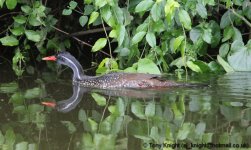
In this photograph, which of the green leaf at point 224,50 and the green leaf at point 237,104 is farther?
the green leaf at point 224,50

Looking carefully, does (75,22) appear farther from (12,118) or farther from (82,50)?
(12,118)

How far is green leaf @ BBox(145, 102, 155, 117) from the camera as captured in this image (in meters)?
6.84

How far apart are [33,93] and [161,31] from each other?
2.03 meters

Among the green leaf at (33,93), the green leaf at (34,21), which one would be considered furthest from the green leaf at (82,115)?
the green leaf at (34,21)

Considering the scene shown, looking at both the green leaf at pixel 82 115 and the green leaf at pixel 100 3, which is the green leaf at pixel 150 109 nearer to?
the green leaf at pixel 82 115

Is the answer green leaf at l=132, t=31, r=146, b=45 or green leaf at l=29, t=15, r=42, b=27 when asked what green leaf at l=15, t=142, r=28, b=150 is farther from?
green leaf at l=29, t=15, r=42, b=27

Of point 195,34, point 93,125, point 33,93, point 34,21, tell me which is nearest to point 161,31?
point 195,34

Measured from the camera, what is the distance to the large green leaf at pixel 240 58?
371 inches

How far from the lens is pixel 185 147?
548 centimetres

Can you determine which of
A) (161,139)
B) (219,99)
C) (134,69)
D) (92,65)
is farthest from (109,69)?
(161,139)

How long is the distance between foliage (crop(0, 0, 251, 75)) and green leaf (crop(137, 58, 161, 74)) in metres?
0.21

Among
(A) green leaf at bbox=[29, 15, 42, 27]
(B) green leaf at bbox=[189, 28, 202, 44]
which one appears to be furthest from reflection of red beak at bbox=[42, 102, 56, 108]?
(B) green leaf at bbox=[189, 28, 202, 44]

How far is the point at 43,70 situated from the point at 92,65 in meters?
0.89

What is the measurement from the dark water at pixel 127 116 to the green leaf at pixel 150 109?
1cm
